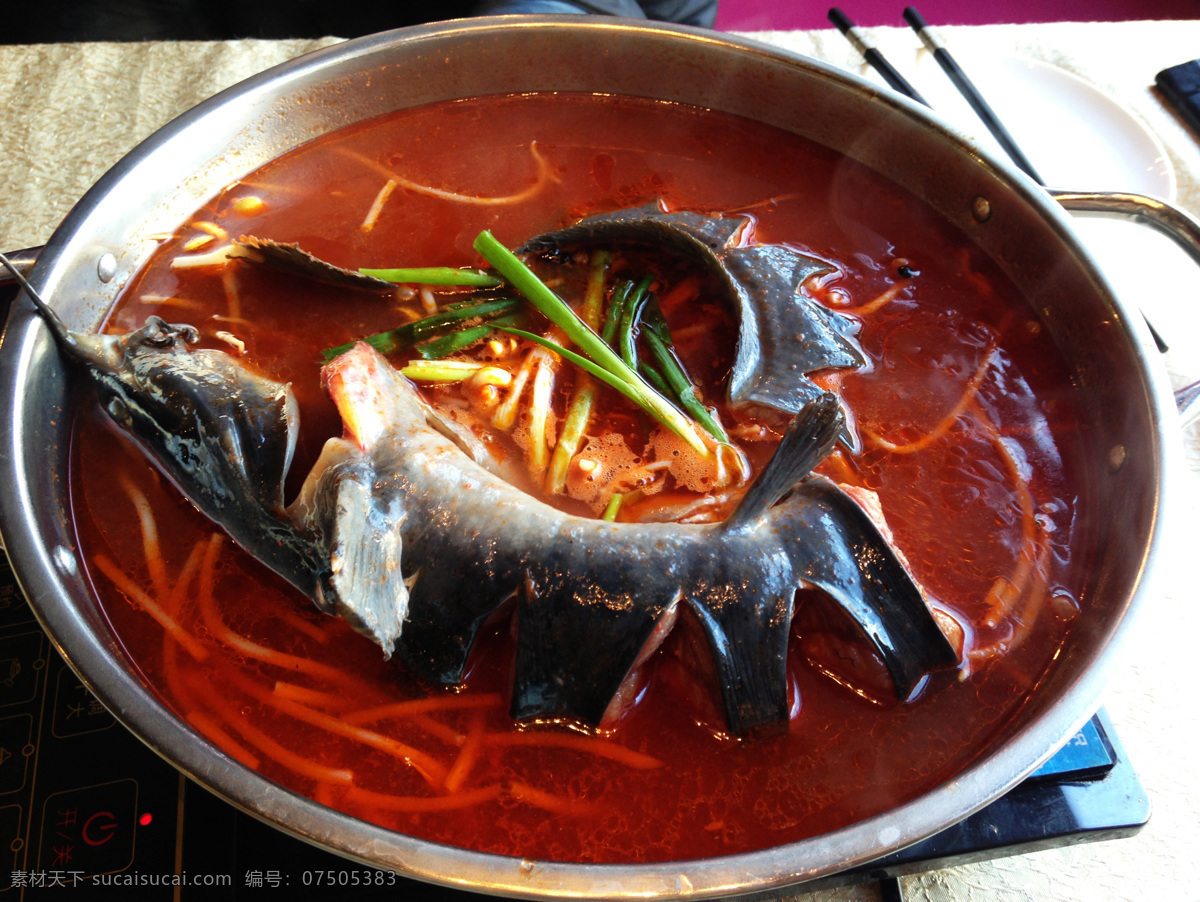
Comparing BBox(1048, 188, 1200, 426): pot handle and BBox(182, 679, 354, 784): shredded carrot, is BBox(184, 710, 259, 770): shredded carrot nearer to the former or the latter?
BBox(182, 679, 354, 784): shredded carrot

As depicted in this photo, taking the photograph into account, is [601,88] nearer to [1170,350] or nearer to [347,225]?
[347,225]

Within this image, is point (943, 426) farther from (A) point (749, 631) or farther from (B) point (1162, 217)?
(A) point (749, 631)

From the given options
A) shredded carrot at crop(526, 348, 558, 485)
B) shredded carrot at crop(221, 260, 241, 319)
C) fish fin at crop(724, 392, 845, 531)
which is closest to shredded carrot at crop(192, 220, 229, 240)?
shredded carrot at crop(221, 260, 241, 319)

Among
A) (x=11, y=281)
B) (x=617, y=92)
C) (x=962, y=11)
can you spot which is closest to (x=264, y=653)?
(x=11, y=281)

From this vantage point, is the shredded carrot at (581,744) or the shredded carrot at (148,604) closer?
the shredded carrot at (581,744)

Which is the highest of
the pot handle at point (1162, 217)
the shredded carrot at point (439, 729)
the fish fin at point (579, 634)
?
the pot handle at point (1162, 217)

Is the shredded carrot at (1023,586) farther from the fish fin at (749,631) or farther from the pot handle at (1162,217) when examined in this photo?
the fish fin at (749,631)

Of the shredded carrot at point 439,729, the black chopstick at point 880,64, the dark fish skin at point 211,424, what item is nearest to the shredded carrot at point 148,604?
the dark fish skin at point 211,424
